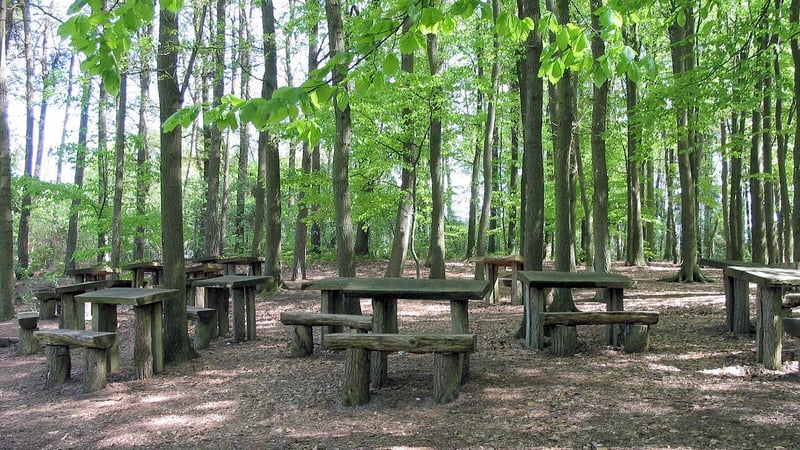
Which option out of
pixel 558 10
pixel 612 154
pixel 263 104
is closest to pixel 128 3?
pixel 263 104

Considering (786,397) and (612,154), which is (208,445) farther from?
(612,154)

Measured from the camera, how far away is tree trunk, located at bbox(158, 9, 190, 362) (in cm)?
664

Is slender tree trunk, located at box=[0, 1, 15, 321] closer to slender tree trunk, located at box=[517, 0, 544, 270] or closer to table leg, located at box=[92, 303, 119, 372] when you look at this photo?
table leg, located at box=[92, 303, 119, 372]

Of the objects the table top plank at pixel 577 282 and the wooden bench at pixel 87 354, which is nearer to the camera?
the wooden bench at pixel 87 354

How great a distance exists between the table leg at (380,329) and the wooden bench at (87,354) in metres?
2.78

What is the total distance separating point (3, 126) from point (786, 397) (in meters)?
13.1

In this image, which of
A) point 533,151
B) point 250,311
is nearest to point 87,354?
point 250,311

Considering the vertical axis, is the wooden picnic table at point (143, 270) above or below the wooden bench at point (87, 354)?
above

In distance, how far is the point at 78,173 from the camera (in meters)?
20.6

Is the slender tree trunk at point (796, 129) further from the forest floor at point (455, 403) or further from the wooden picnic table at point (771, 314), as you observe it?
the wooden picnic table at point (771, 314)

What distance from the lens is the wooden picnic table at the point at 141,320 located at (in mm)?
5828

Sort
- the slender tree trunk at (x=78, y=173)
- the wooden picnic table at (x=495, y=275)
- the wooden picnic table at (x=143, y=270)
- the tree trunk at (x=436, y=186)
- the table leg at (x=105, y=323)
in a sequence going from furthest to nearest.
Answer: the slender tree trunk at (x=78, y=173) → the tree trunk at (x=436, y=186) → the wooden picnic table at (x=495, y=275) → the wooden picnic table at (x=143, y=270) → the table leg at (x=105, y=323)

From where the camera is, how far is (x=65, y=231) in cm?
2741

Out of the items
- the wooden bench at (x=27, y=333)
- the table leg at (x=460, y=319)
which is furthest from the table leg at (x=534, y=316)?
the wooden bench at (x=27, y=333)
